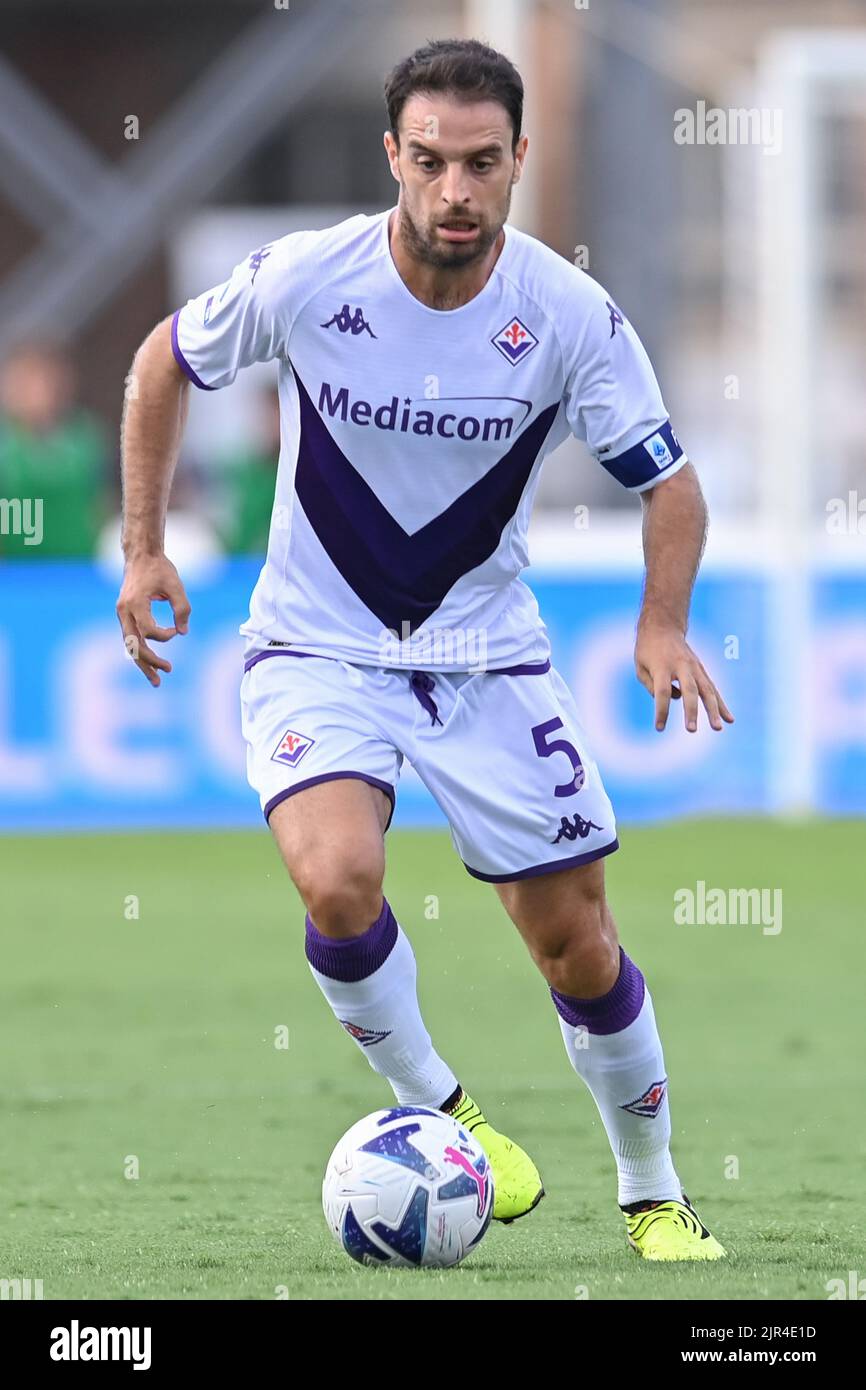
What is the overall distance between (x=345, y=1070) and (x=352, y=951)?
2807mm

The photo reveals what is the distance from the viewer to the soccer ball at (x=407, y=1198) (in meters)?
5.25

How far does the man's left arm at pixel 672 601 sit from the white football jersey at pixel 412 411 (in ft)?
0.20

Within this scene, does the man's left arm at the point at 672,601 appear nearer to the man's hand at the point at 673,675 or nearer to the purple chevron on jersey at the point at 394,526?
the man's hand at the point at 673,675

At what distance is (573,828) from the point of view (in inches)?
222

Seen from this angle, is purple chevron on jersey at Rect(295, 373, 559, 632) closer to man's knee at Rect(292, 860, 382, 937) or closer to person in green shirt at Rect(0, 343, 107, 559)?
man's knee at Rect(292, 860, 382, 937)

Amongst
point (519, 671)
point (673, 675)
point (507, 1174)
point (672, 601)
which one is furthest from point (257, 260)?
point (507, 1174)

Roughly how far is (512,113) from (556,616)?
340 inches

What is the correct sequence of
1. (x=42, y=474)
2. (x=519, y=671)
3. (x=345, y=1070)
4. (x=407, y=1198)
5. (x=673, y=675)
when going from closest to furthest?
(x=407, y=1198) < (x=673, y=675) < (x=519, y=671) < (x=345, y=1070) < (x=42, y=474)

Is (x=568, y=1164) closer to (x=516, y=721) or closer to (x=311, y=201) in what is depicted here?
(x=516, y=721)

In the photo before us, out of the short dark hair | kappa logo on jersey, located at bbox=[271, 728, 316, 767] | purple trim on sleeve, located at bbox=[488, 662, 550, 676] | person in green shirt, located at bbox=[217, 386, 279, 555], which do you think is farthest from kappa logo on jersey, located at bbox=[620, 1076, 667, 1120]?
person in green shirt, located at bbox=[217, 386, 279, 555]

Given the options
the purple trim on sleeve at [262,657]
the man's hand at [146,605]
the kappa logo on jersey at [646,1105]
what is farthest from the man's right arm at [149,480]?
the kappa logo on jersey at [646,1105]

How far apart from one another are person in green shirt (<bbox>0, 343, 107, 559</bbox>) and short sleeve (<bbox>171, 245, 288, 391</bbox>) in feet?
28.1

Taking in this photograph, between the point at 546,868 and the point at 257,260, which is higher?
the point at 257,260

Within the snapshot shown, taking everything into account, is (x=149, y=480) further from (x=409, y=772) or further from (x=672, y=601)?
→ (x=409, y=772)
